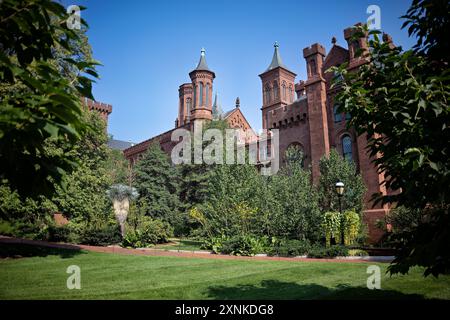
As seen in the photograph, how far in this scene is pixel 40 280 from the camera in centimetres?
884

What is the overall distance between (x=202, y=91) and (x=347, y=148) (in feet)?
80.8

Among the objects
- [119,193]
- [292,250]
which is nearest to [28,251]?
[119,193]

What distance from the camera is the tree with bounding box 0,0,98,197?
2.27m

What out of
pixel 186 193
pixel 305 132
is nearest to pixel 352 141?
pixel 305 132

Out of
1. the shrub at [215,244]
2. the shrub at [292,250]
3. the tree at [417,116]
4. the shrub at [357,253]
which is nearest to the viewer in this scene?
the tree at [417,116]

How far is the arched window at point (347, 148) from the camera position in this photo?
25.2 m

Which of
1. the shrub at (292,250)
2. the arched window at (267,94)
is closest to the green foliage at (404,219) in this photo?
the shrub at (292,250)

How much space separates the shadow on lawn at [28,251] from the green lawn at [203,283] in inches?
82.9

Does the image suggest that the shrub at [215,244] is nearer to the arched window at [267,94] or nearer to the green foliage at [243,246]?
the green foliage at [243,246]

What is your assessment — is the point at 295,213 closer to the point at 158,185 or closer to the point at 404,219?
the point at 404,219

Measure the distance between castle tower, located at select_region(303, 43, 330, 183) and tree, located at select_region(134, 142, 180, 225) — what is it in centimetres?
1544

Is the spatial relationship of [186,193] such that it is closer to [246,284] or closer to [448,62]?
[246,284]

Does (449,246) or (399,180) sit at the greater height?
(399,180)

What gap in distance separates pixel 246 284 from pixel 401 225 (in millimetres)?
13484
